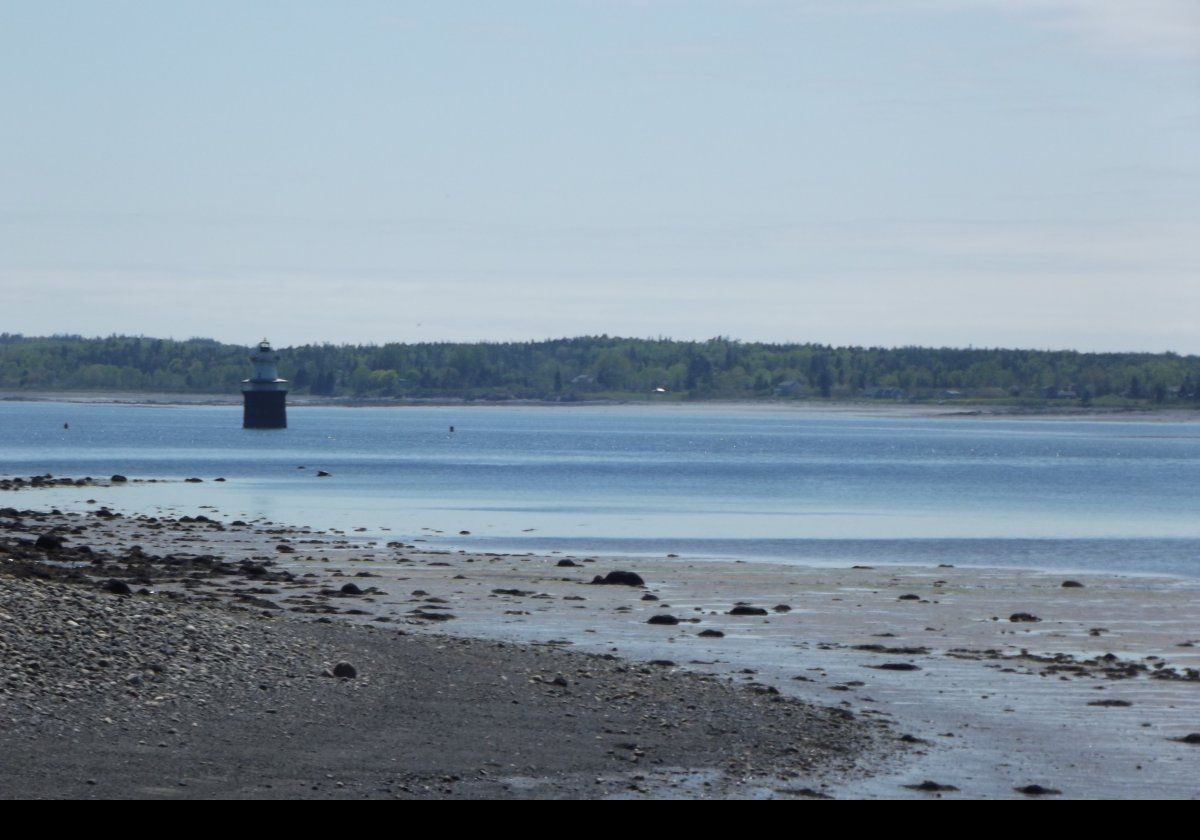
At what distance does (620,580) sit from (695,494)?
39.7 meters

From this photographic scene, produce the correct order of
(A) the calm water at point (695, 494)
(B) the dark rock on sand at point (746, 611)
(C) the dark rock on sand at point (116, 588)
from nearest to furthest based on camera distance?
(C) the dark rock on sand at point (116, 588)
(B) the dark rock on sand at point (746, 611)
(A) the calm water at point (695, 494)

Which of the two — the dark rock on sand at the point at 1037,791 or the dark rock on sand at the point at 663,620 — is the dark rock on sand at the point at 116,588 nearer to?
the dark rock on sand at the point at 663,620

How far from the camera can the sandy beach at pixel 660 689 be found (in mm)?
12594

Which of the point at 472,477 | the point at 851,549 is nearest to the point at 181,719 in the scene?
the point at 851,549

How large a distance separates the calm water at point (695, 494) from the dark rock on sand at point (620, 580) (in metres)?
8.91

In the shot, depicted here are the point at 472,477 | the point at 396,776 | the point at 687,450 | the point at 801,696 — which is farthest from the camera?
the point at 687,450

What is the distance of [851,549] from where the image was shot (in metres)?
42.9

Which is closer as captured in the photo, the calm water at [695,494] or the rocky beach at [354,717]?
the rocky beach at [354,717]

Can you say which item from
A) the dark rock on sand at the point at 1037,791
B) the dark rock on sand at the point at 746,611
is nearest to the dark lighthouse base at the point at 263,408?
the dark rock on sand at the point at 746,611

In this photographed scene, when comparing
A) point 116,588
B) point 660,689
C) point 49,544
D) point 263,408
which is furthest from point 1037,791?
point 263,408

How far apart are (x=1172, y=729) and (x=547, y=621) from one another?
35.2ft

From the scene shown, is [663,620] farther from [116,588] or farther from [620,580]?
[116,588]
